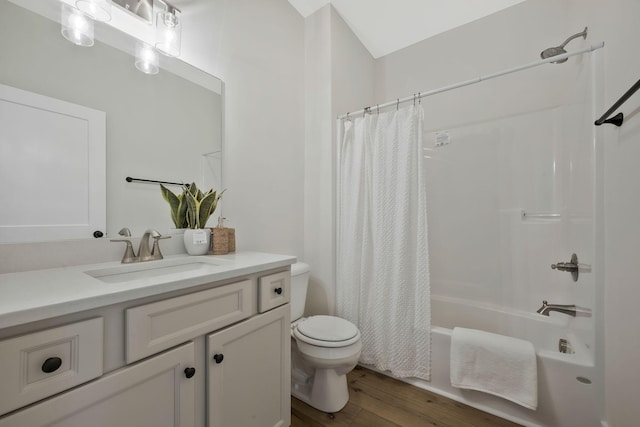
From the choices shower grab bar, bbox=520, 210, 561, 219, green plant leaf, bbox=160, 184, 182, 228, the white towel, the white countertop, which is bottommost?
the white towel

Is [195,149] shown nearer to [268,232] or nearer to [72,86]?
[72,86]

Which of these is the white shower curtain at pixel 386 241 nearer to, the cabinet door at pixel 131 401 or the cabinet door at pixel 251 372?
the cabinet door at pixel 251 372

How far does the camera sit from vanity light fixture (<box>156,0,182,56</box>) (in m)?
1.23

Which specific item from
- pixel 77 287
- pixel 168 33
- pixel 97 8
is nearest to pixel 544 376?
pixel 77 287

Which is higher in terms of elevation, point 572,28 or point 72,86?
point 572,28

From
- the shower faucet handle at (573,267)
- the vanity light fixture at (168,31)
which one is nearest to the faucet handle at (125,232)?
the vanity light fixture at (168,31)

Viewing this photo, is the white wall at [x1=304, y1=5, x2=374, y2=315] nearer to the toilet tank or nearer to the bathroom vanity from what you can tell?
the toilet tank

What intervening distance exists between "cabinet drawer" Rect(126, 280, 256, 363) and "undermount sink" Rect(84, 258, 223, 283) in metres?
0.09

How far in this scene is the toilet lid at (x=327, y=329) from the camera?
141 cm

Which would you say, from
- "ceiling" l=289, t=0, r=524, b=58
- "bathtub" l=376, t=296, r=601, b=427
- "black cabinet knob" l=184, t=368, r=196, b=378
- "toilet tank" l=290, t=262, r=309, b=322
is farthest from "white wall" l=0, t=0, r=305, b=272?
"bathtub" l=376, t=296, r=601, b=427

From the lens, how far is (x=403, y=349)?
169 cm

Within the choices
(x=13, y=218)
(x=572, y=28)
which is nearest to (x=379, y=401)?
(x=13, y=218)

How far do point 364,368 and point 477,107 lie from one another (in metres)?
2.21

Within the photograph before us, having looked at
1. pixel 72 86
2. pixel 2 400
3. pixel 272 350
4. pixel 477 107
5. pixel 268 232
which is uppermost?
pixel 477 107
